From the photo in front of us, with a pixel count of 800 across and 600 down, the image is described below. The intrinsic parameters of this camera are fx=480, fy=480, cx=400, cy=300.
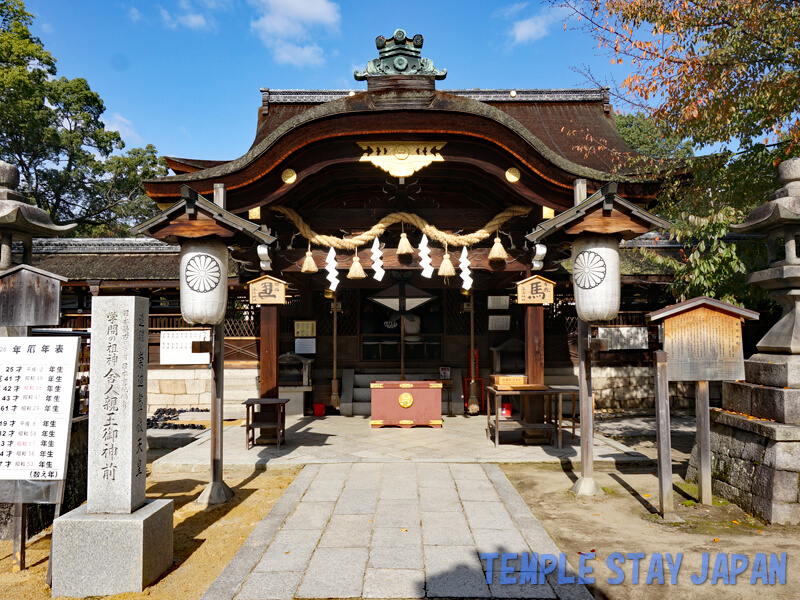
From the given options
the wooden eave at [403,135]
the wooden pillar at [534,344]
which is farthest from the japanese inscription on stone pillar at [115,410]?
the wooden pillar at [534,344]

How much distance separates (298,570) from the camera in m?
3.98

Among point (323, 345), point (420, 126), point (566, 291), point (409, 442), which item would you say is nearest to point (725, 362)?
point (409, 442)

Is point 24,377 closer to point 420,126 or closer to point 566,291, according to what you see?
point 420,126

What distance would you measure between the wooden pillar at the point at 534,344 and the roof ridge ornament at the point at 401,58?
17.6ft

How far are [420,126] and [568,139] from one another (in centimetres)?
757

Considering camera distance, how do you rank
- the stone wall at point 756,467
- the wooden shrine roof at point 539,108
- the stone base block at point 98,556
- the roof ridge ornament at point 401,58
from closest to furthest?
the stone base block at point 98,556 → the stone wall at point 756,467 → the roof ridge ornament at point 401,58 → the wooden shrine roof at point 539,108

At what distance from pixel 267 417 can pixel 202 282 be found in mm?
3479

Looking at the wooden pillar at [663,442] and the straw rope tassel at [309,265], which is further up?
the straw rope tassel at [309,265]

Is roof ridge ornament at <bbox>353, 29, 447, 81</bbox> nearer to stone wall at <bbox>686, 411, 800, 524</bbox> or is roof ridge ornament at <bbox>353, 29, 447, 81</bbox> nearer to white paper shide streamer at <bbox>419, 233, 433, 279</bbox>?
white paper shide streamer at <bbox>419, 233, 433, 279</bbox>

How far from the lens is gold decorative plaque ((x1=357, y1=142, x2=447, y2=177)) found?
320 inches

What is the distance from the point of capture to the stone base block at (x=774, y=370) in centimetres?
540

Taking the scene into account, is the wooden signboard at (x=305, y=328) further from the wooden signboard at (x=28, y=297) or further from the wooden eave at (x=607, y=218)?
the wooden eave at (x=607, y=218)

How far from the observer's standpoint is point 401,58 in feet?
33.8

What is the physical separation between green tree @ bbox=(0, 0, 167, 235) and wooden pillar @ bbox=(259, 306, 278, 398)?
1990cm
